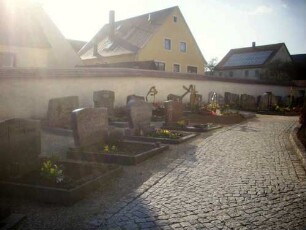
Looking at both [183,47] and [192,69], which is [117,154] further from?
[192,69]

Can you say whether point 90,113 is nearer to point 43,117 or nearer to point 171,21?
point 43,117

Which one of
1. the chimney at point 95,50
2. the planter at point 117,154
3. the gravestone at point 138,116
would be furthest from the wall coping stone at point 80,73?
the chimney at point 95,50

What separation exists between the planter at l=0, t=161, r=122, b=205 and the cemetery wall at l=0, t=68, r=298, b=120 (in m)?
9.08

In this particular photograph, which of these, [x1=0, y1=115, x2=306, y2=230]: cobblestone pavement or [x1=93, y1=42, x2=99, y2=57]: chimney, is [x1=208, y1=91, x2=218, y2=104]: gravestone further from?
[x1=93, y1=42, x2=99, y2=57]: chimney

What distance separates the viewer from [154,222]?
4836 mm

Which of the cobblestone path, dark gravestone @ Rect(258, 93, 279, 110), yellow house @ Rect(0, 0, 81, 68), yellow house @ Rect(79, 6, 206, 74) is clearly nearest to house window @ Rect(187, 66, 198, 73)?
yellow house @ Rect(79, 6, 206, 74)

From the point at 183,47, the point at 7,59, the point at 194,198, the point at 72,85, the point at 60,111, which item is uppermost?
the point at 183,47

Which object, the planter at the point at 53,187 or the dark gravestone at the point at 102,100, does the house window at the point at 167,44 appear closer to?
the dark gravestone at the point at 102,100

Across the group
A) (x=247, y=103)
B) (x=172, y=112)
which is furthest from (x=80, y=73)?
(x=247, y=103)

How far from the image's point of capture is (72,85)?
17.5 meters

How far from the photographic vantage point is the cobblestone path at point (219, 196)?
4.88m

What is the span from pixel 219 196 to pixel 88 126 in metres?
4.29

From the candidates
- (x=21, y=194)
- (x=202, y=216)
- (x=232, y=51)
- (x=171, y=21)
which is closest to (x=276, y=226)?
(x=202, y=216)

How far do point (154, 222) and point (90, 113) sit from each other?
4.83 metres
